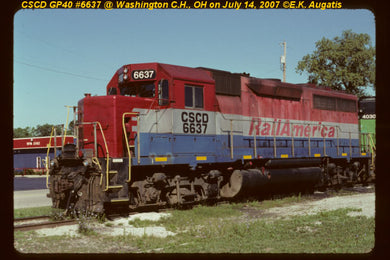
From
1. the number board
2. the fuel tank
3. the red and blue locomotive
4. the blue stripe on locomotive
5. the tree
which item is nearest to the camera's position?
the red and blue locomotive

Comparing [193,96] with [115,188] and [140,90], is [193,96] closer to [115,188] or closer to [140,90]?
[140,90]

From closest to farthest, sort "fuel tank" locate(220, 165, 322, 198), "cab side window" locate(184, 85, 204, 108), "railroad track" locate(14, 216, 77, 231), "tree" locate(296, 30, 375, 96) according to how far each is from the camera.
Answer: "railroad track" locate(14, 216, 77, 231) → "cab side window" locate(184, 85, 204, 108) → "fuel tank" locate(220, 165, 322, 198) → "tree" locate(296, 30, 375, 96)

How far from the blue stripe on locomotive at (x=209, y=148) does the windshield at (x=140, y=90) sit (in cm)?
140

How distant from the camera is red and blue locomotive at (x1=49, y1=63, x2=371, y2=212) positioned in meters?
10.6

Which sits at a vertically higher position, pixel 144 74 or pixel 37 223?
pixel 144 74

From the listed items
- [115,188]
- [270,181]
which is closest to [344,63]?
[270,181]

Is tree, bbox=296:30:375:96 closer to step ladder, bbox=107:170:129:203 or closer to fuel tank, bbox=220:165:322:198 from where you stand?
fuel tank, bbox=220:165:322:198

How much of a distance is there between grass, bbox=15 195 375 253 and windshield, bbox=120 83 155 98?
12.3 ft

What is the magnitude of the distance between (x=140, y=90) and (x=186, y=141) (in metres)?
2.10

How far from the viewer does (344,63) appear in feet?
103

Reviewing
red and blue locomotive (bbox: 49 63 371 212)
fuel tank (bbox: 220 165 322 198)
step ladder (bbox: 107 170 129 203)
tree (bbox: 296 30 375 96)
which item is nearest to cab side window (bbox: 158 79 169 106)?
red and blue locomotive (bbox: 49 63 371 212)

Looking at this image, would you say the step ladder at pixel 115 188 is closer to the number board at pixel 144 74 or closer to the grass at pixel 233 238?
the grass at pixel 233 238

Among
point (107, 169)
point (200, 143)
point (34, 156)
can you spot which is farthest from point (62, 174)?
point (34, 156)
